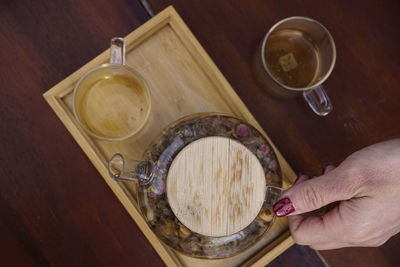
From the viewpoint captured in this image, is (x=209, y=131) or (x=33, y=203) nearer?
(x=209, y=131)

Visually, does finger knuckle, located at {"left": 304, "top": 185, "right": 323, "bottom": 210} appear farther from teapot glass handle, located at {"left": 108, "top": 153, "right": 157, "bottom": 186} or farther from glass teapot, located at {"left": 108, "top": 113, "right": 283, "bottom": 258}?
teapot glass handle, located at {"left": 108, "top": 153, "right": 157, "bottom": 186}

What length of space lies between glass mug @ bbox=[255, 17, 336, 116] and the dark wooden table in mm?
41

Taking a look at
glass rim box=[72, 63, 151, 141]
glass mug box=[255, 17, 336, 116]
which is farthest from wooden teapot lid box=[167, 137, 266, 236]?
glass mug box=[255, 17, 336, 116]

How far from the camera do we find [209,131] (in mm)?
479

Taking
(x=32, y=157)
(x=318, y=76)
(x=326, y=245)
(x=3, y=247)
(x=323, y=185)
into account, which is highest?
(x=32, y=157)

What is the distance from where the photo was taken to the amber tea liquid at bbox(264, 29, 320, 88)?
2.13ft

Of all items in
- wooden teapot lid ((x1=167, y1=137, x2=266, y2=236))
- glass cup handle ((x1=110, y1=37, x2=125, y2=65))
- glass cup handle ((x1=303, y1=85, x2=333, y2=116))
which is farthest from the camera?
glass cup handle ((x1=303, y1=85, x2=333, y2=116))

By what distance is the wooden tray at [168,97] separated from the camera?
57cm

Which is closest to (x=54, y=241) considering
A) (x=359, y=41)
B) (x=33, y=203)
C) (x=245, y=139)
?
(x=33, y=203)

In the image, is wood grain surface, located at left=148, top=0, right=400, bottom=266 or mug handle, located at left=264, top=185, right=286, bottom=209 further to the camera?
wood grain surface, located at left=148, top=0, right=400, bottom=266

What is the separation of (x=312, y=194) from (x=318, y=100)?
239 mm

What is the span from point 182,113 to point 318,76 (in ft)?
1.05

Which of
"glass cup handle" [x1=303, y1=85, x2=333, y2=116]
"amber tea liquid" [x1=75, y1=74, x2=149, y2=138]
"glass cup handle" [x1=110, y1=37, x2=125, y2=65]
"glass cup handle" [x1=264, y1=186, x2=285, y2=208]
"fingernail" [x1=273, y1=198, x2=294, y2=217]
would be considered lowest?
"fingernail" [x1=273, y1=198, x2=294, y2=217]

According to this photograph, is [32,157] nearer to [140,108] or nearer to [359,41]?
[140,108]
